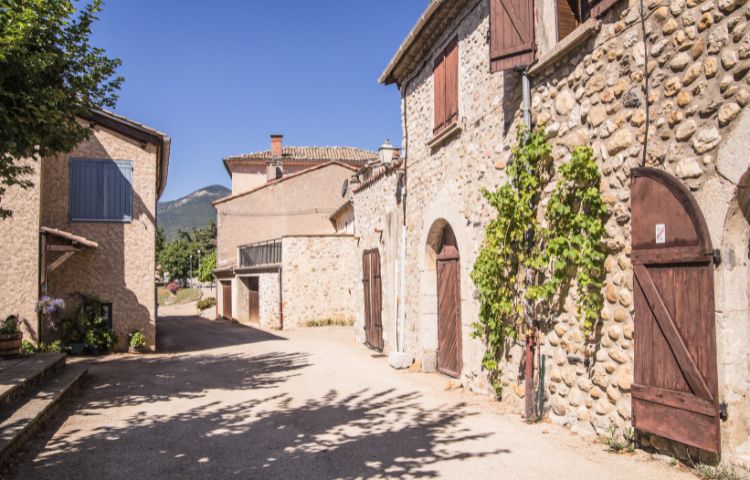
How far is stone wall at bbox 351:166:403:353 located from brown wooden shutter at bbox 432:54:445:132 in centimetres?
205

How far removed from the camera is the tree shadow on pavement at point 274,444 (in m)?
4.73

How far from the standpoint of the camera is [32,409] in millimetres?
6367

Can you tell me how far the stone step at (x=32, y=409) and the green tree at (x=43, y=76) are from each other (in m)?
2.28

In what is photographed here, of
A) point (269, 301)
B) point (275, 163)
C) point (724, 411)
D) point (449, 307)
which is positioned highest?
point (275, 163)

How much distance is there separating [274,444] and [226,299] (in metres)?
24.1

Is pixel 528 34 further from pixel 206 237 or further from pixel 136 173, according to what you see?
pixel 206 237

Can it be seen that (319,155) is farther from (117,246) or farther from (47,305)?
(47,305)

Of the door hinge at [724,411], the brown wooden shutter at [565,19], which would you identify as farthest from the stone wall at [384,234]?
the door hinge at [724,411]

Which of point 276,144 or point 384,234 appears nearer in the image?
point 384,234

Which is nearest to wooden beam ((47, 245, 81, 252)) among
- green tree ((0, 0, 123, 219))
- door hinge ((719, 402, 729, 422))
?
green tree ((0, 0, 123, 219))

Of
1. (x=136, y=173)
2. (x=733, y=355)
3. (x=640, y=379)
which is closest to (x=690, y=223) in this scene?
(x=733, y=355)

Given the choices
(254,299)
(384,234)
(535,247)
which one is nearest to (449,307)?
(535,247)

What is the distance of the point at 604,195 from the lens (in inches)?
205

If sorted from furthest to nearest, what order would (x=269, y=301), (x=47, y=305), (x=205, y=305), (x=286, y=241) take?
1. (x=205, y=305)
2. (x=269, y=301)
3. (x=286, y=241)
4. (x=47, y=305)
